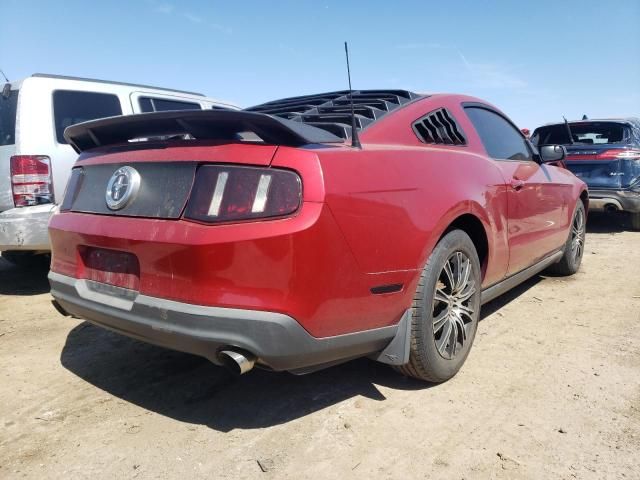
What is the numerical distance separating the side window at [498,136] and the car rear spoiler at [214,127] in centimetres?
151

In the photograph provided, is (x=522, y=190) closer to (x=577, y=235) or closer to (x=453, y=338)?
(x=453, y=338)

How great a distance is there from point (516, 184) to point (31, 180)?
148 inches

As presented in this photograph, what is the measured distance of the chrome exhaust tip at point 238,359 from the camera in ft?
5.96

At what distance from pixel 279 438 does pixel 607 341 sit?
2.26 meters

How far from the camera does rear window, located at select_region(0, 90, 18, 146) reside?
4.21 meters

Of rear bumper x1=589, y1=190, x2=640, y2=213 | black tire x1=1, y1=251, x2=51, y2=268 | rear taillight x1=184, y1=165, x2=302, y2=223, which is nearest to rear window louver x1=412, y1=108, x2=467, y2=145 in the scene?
rear taillight x1=184, y1=165, x2=302, y2=223

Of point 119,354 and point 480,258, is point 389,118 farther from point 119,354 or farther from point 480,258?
point 119,354

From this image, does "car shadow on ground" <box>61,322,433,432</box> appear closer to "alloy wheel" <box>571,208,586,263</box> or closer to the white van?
the white van

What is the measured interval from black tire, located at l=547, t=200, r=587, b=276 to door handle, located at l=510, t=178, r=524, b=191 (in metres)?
1.54

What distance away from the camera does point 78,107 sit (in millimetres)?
4691

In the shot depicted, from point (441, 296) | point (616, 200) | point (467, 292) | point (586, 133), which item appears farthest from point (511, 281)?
point (586, 133)

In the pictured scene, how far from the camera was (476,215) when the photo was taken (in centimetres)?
269

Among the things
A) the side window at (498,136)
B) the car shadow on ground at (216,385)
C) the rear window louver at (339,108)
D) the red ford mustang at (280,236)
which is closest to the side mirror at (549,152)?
the side window at (498,136)

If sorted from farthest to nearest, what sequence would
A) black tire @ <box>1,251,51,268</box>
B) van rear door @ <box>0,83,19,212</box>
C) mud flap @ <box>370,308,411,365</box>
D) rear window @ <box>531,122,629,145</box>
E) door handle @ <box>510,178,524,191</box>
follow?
rear window @ <box>531,122,629,145</box>, black tire @ <box>1,251,51,268</box>, van rear door @ <box>0,83,19,212</box>, door handle @ <box>510,178,524,191</box>, mud flap @ <box>370,308,411,365</box>
